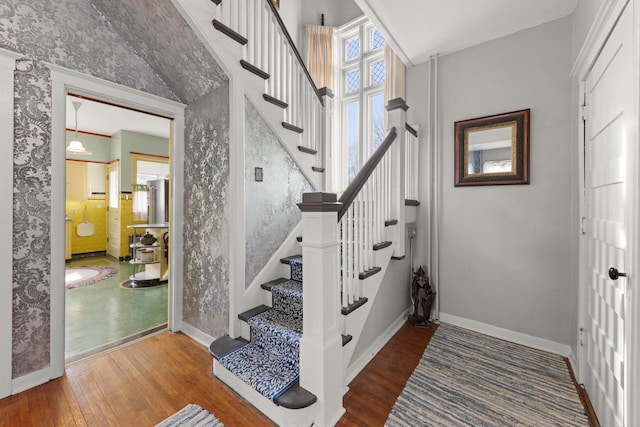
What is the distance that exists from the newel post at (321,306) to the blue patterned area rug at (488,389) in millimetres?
416

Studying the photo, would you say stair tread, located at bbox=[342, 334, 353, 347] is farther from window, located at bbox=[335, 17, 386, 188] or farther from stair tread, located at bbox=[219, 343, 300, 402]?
window, located at bbox=[335, 17, 386, 188]

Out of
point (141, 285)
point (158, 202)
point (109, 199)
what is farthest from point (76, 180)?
point (141, 285)

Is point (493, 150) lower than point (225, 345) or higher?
higher

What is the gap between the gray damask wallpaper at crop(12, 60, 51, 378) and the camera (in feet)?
5.93

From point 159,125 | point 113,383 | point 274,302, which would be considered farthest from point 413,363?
point 159,125

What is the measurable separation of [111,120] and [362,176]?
5.80 m

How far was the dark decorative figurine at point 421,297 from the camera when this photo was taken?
2.76 m

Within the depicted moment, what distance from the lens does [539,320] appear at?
2.36m

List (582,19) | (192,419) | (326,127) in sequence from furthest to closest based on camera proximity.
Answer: (326,127) → (582,19) → (192,419)

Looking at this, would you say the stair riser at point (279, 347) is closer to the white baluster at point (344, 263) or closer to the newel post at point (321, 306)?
the newel post at point (321, 306)

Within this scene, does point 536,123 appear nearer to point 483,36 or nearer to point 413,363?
point 483,36

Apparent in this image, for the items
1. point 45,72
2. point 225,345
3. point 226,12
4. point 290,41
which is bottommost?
point 225,345

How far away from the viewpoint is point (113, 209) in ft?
20.9

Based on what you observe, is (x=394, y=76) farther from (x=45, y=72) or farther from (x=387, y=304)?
(x=45, y=72)
